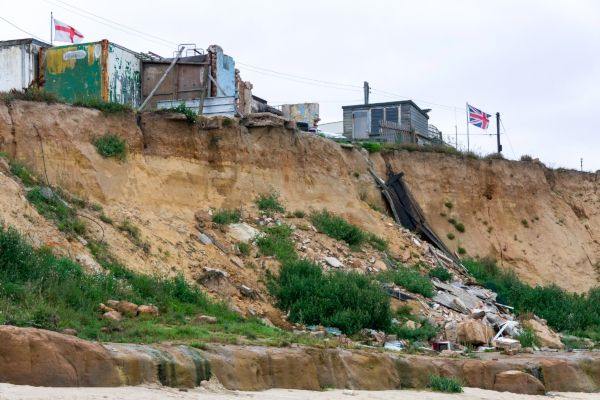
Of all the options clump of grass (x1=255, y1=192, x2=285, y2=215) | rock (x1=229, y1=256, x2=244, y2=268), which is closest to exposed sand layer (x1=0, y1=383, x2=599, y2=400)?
rock (x1=229, y1=256, x2=244, y2=268)

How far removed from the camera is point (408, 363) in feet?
56.1

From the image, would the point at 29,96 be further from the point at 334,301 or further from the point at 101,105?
the point at 334,301

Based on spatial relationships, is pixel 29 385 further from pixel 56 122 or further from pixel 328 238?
pixel 328 238

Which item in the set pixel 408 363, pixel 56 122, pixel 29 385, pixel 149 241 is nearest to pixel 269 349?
pixel 408 363

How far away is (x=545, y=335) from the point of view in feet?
75.6

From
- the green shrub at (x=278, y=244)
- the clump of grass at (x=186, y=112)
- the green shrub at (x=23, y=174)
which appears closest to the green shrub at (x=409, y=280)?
the green shrub at (x=278, y=244)

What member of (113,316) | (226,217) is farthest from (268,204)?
(113,316)

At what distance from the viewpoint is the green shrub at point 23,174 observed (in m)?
19.9

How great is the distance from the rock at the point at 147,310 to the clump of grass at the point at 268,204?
23.7 ft

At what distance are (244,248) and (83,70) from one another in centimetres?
716

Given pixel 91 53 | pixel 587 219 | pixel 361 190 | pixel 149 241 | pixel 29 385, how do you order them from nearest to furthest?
pixel 29 385 → pixel 149 241 → pixel 91 53 → pixel 361 190 → pixel 587 219

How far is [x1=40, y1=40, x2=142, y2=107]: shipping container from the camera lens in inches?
1017

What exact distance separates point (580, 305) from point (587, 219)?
8.17 metres

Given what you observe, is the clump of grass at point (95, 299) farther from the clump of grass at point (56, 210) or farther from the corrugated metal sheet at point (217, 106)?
the corrugated metal sheet at point (217, 106)
